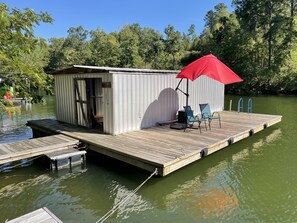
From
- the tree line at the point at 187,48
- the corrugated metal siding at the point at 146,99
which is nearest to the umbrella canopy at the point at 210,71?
the corrugated metal siding at the point at 146,99

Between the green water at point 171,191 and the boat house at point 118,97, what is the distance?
5.21ft

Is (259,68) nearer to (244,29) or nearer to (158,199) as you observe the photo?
(244,29)

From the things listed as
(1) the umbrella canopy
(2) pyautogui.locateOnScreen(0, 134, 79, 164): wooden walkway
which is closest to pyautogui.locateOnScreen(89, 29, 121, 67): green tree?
(1) the umbrella canopy

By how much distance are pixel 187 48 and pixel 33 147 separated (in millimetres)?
54502

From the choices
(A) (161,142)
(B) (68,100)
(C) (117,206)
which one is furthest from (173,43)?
(C) (117,206)

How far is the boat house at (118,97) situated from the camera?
6.97m

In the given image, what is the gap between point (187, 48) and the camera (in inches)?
2234

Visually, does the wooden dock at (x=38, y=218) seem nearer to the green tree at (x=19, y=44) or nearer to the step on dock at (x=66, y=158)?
the green tree at (x=19, y=44)

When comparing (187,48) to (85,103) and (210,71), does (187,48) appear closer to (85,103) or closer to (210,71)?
(210,71)

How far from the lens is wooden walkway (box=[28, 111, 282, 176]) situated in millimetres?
5102

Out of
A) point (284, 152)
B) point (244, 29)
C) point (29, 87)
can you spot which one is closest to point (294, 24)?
point (244, 29)

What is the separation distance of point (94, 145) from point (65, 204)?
2.07 m

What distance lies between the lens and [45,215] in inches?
124

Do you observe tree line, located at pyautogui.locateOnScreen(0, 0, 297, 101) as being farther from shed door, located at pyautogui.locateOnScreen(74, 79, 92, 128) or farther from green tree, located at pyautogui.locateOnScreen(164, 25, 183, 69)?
shed door, located at pyautogui.locateOnScreen(74, 79, 92, 128)
